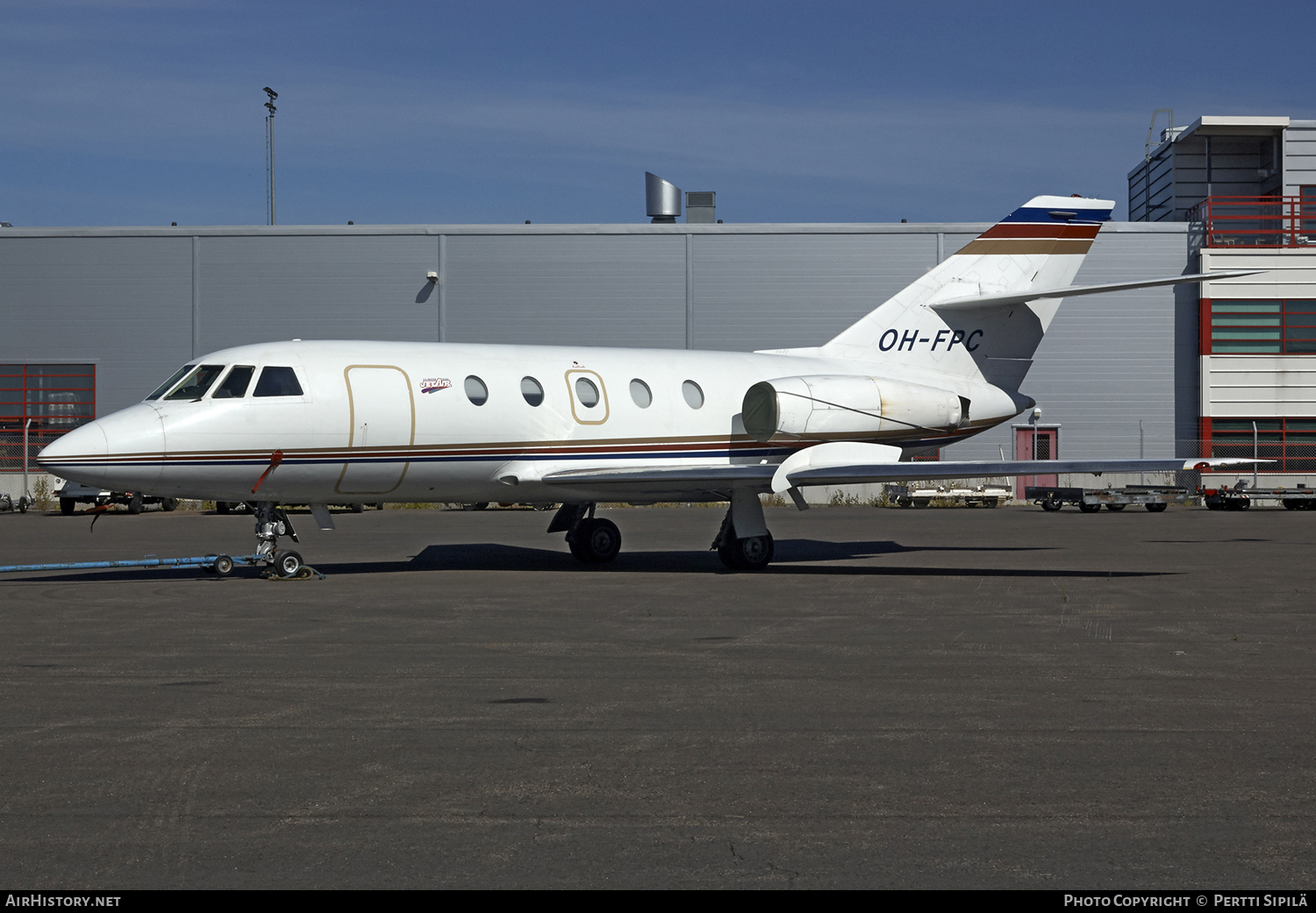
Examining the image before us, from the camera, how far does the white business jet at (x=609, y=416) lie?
14805 mm

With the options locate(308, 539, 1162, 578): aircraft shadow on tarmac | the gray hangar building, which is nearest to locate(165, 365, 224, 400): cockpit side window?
locate(308, 539, 1162, 578): aircraft shadow on tarmac

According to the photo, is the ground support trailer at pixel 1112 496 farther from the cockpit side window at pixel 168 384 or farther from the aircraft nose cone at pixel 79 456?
the aircraft nose cone at pixel 79 456

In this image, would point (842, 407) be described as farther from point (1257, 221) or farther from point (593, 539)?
point (1257, 221)

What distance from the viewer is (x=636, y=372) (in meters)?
18.4

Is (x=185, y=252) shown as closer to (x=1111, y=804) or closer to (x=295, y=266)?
(x=295, y=266)

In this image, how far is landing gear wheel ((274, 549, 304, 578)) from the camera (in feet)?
49.5

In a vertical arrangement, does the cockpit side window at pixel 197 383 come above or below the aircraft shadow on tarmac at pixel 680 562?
above

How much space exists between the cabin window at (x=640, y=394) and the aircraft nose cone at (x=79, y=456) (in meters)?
7.24

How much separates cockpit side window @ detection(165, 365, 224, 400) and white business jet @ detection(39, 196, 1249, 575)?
27 mm

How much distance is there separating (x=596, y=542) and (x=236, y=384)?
5667 millimetres

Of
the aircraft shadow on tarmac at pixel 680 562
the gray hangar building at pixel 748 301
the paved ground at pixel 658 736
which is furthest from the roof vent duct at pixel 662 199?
the paved ground at pixel 658 736

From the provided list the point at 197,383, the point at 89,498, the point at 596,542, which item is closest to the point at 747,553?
the point at 596,542
